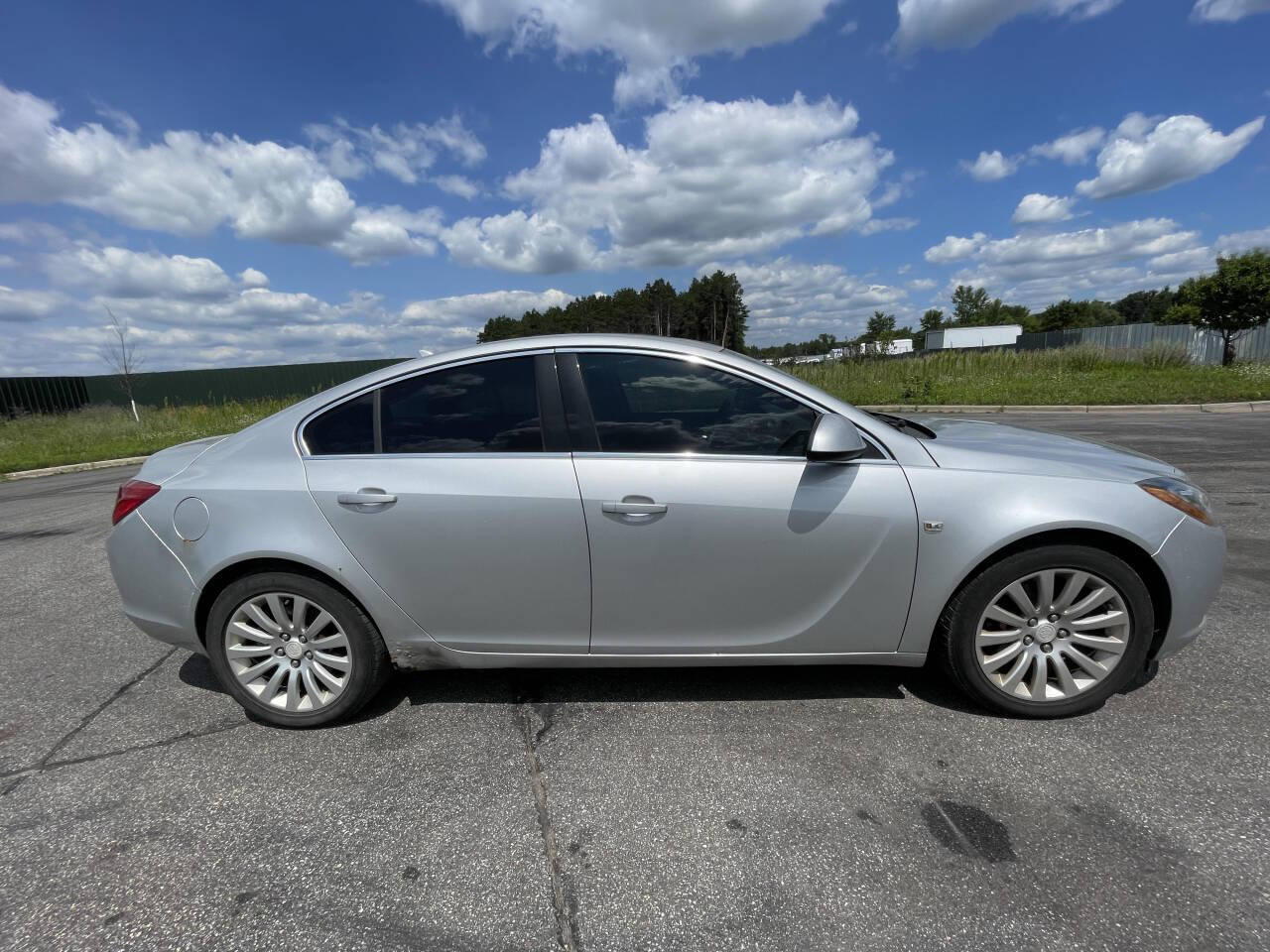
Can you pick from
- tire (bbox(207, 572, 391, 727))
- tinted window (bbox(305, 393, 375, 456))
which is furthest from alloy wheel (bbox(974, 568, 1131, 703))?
tinted window (bbox(305, 393, 375, 456))

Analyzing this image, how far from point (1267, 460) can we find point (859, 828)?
902 cm

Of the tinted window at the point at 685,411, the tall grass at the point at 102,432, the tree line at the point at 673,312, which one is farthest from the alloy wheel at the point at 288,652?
the tree line at the point at 673,312

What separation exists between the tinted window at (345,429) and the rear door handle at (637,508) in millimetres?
1096

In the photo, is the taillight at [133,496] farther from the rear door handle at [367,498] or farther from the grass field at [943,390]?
the grass field at [943,390]

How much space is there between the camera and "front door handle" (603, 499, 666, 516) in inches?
95.3

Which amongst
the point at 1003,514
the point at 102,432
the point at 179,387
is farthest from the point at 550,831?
the point at 179,387

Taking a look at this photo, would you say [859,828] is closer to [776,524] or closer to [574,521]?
[776,524]

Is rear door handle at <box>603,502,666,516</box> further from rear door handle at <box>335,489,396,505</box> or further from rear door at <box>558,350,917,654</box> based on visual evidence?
rear door handle at <box>335,489,396,505</box>

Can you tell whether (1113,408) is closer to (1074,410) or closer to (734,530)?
(1074,410)

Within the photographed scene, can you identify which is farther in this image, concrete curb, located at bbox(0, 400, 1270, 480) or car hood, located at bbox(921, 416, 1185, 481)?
concrete curb, located at bbox(0, 400, 1270, 480)

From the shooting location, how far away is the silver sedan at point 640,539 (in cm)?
243

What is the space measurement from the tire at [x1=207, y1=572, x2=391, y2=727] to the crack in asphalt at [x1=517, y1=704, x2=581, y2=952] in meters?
0.70

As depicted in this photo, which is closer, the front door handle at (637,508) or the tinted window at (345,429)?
the front door handle at (637,508)

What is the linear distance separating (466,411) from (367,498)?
54 cm
